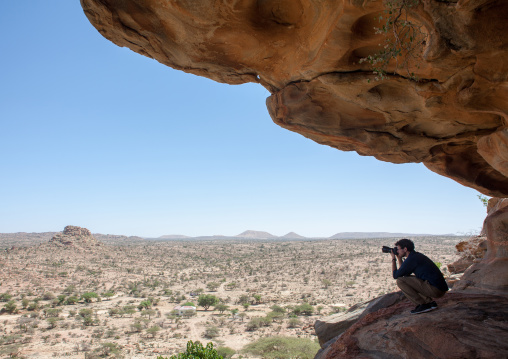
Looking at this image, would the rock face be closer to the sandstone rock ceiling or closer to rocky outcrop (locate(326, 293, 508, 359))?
the sandstone rock ceiling

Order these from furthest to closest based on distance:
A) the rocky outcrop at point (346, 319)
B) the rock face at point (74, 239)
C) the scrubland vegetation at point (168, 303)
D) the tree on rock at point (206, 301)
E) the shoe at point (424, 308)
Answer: the rock face at point (74, 239)
the tree on rock at point (206, 301)
the scrubland vegetation at point (168, 303)
the rocky outcrop at point (346, 319)
the shoe at point (424, 308)

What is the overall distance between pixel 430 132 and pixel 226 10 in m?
6.21

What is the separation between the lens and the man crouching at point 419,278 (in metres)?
5.94

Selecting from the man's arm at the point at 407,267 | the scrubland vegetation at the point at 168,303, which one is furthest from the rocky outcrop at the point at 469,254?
the man's arm at the point at 407,267

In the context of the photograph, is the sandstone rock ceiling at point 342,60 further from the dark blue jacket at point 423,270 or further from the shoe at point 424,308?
the shoe at point 424,308

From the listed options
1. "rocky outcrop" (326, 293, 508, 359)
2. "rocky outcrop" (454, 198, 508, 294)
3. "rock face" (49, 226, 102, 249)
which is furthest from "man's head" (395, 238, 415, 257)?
"rock face" (49, 226, 102, 249)

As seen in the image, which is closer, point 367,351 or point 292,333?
point 367,351

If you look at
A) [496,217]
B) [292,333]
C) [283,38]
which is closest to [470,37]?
[283,38]

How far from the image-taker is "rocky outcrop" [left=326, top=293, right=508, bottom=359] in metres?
4.78

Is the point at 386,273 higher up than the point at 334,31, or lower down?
lower down

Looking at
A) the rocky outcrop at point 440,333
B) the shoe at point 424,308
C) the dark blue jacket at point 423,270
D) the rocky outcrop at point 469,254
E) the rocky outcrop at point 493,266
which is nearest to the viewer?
the rocky outcrop at point 440,333

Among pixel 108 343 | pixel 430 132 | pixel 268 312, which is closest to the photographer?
pixel 430 132

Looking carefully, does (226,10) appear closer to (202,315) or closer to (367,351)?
(367,351)

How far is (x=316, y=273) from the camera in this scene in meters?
44.4
